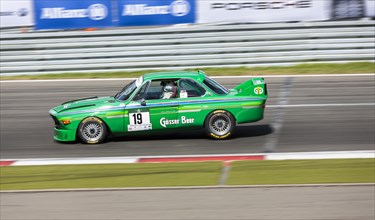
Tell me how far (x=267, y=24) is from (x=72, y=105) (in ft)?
27.1

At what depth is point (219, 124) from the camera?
42.0 ft

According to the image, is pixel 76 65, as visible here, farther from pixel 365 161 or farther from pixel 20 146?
pixel 365 161

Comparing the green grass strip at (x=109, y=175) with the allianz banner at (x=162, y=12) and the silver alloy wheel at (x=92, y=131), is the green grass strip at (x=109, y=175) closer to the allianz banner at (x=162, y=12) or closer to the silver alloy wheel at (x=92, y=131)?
the silver alloy wheel at (x=92, y=131)

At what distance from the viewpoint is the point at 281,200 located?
8.73m

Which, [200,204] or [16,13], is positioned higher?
[16,13]

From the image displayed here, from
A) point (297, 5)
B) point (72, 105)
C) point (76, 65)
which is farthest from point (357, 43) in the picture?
point (72, 105)

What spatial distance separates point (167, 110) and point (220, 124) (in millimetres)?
1034

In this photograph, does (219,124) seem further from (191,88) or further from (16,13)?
(16,13)

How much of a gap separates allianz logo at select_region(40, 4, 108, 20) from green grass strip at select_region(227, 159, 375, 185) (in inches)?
400

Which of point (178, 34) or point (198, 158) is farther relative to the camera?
point (178, 34)

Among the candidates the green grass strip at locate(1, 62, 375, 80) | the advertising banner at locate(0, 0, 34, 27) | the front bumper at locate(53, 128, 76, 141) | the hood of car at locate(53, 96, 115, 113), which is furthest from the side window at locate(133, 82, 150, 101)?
the advertising banner at locate(0, 0, 34, 27)

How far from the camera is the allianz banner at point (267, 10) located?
1975 centimetres

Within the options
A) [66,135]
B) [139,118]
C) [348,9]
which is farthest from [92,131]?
[348,9]

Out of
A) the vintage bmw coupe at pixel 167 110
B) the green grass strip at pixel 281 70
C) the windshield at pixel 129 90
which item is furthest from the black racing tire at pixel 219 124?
the green grass strip at pixel 281 70
